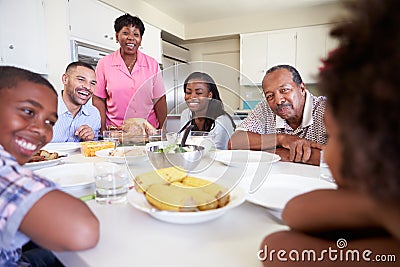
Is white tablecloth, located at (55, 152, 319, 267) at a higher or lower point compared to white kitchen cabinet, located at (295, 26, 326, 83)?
lower

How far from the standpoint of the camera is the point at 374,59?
0.21 m

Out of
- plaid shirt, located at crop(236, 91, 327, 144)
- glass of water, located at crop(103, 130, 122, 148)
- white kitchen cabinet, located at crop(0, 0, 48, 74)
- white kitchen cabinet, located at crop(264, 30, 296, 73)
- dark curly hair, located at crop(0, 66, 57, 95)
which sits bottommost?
glass of water, located at crop(103, 130, 122, 148)

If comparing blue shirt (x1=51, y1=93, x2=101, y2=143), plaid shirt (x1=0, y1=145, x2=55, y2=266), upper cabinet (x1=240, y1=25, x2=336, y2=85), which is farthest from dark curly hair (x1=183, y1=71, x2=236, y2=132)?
upper cabinet (x1=240, y1=25, x2=336, y2=85)

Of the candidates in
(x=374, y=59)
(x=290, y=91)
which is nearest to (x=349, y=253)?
(x=374, y=59)

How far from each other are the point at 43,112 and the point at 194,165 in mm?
455

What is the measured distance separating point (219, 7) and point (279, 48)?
118 cm

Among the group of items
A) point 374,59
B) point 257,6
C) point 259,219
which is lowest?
point 259,219

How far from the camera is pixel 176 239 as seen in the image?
1.44ft

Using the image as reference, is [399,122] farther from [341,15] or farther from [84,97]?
[84,97]

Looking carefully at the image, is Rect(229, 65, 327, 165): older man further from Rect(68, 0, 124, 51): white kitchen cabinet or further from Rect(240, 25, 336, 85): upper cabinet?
Rect(240, 25, 336, 85): upper cabinet

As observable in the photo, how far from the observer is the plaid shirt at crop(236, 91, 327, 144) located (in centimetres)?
137

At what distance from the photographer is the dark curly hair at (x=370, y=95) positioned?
20cm

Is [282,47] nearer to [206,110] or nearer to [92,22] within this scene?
[92,22]

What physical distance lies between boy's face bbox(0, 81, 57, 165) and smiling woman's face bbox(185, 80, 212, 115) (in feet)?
3.62
